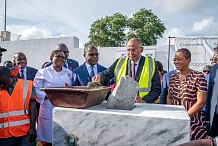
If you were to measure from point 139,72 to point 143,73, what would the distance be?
1.8 inches

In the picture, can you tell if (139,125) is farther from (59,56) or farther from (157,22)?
(157,22)

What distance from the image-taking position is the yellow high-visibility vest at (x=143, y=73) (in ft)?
9.18

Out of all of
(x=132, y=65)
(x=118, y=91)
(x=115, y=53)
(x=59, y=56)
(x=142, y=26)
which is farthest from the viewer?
(x=142, y=26)

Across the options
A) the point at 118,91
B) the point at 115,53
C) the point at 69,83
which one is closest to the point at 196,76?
the point at 118,91

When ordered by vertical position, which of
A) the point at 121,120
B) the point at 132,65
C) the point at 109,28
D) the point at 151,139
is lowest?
the point at 151,139

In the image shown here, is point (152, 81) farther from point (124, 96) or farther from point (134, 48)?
point (124, 96)

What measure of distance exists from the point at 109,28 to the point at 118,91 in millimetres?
25385

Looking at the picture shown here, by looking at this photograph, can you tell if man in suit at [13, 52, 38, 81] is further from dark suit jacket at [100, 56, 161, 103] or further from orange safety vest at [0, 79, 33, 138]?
dark suit jacket at [100, 56, 161, 103]

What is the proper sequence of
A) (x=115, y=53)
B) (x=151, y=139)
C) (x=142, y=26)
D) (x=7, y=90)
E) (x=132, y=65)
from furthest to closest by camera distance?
(x=142, y=26) → (x=115, y=53) → (x=132, y=65) → (x=7, y=90) → (x=151, y=139)

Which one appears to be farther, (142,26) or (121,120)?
(142,26)

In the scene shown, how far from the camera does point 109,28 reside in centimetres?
2705

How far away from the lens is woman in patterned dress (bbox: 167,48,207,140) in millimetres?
2506

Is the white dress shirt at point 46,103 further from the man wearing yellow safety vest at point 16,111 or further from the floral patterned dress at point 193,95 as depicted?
the floral patterned dress at point 193,95

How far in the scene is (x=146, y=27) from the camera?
25.0 metres
